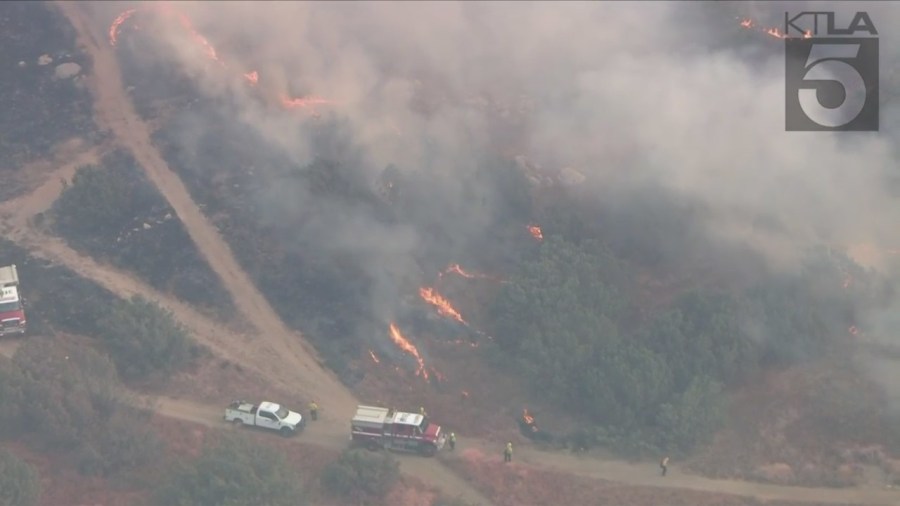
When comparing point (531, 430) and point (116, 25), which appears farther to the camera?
point (116, 25)

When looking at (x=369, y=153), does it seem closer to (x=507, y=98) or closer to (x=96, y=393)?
(x=507, y=98)

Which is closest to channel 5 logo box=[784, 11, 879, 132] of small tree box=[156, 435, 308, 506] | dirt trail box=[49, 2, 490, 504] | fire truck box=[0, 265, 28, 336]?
dirt trail box=[49, 2, 490, 504]

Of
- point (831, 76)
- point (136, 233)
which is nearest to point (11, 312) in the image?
point (136, 233)

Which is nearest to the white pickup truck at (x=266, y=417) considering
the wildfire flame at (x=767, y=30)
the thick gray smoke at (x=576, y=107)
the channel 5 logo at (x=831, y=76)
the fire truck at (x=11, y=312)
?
the thick gray smoke at (x=576, y=107)

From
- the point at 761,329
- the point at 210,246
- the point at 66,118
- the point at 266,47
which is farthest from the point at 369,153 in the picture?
the point at 761,329

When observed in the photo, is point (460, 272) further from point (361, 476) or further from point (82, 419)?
point (82, 419)

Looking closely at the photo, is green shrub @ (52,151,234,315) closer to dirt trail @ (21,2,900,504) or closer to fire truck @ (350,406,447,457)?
dirt trail @ (21,2,900,504)
